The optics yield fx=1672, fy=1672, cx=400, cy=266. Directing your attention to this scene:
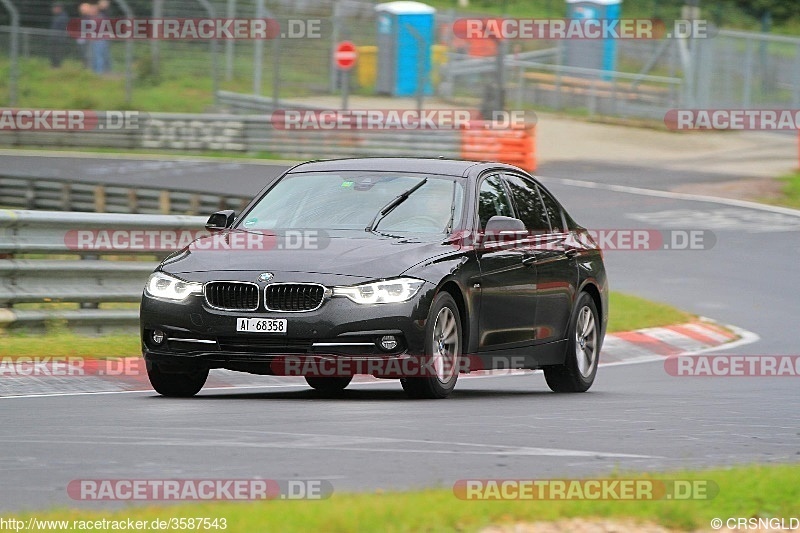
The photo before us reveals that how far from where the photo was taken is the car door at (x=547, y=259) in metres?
12.0

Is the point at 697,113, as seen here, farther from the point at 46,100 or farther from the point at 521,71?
the point at 46,100

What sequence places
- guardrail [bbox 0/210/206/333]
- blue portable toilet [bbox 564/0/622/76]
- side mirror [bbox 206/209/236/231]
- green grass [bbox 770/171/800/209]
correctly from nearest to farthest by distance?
1. side mirror [bbox 206/209/236/231]
2. guardrail [bbox 0/210/206/333]
3. green grass [bbox 770/171/800/209]
4. blue portable toilet [bbox 564/0/622/76]

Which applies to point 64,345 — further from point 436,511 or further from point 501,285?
point 436,511

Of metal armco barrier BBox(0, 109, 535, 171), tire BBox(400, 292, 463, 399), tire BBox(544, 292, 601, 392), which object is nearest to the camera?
tire BBox(400, 292, 463, 399)

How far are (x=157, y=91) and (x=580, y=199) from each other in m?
15.4

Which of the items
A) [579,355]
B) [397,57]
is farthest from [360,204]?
[397,57]

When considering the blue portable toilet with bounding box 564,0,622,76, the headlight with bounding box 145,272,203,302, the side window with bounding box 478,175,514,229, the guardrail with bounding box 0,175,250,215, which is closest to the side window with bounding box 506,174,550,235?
the side window with bounding box 478,175,514,229

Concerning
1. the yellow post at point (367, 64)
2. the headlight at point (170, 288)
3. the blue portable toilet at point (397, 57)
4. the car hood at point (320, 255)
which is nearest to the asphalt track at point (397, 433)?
the headlight at point (170, 288)

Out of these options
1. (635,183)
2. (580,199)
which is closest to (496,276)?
(580,199)

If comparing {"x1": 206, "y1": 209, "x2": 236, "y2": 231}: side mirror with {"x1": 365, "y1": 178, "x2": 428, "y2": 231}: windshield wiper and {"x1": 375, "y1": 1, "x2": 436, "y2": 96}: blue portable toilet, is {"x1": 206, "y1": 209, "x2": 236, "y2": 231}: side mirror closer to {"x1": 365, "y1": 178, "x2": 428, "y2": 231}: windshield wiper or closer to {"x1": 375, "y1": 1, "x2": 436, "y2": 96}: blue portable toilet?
{"x1": 365, "y1": 178, "x2": 428, "y2": 231}: windshield wiper

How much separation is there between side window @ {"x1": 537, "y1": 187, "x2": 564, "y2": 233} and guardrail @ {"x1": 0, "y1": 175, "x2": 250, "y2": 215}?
44.6 ft

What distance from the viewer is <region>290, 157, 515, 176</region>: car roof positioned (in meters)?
11.5

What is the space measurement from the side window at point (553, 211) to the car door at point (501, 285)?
704 mm

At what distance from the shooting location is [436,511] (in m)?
5.92
